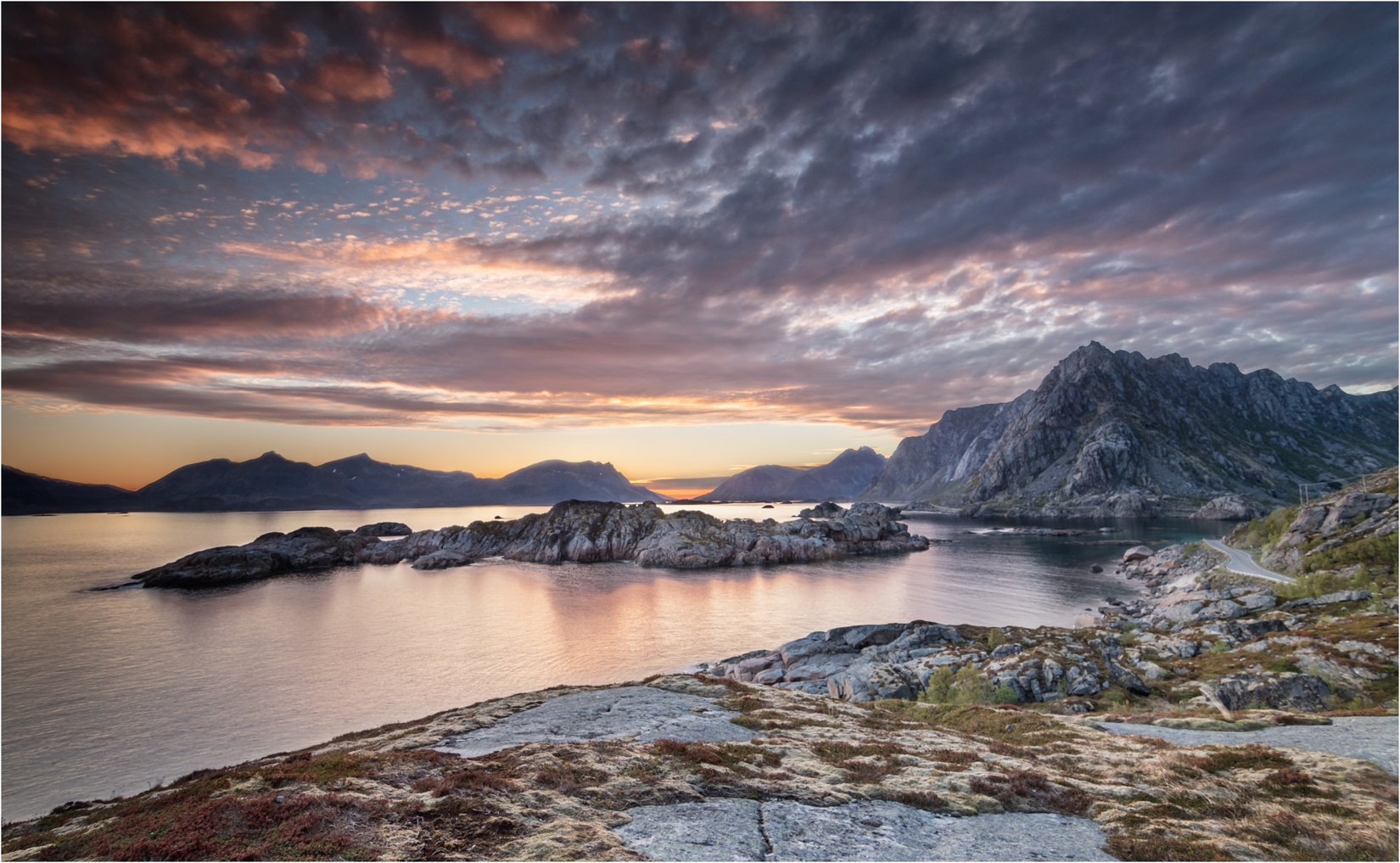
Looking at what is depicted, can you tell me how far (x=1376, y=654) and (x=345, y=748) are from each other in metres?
71.5

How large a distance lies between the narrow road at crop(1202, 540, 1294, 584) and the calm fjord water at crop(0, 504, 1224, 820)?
1925 centimetres

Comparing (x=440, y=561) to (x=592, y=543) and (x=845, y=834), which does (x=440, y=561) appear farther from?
(x=845, y=834)

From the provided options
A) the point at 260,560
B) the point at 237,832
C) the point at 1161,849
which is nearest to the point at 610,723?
the point at 237,832

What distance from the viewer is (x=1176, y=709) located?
3681 cm

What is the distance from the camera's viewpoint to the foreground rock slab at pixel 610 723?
2448cm

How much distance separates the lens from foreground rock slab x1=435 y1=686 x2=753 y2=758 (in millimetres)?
24484

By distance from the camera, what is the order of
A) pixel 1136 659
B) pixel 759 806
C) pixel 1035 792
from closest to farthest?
pixel 759 806 → pixel 1035 792 → pixel 1136 659

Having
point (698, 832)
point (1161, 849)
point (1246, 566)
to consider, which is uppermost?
point (698, 832)

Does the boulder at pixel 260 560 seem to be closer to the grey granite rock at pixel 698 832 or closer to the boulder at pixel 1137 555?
the grey granite rock at pixel 698 832

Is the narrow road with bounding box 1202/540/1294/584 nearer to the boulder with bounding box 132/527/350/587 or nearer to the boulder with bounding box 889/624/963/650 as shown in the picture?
the boulder with bounding box 889/624/963/650

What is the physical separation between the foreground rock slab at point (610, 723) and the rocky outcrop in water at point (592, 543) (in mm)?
122061

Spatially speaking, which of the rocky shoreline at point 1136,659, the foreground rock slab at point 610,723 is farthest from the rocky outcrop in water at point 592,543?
the foreground rock slab at point 610,723

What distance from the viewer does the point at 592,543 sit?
172625 millimetres

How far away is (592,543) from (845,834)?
165 meters
